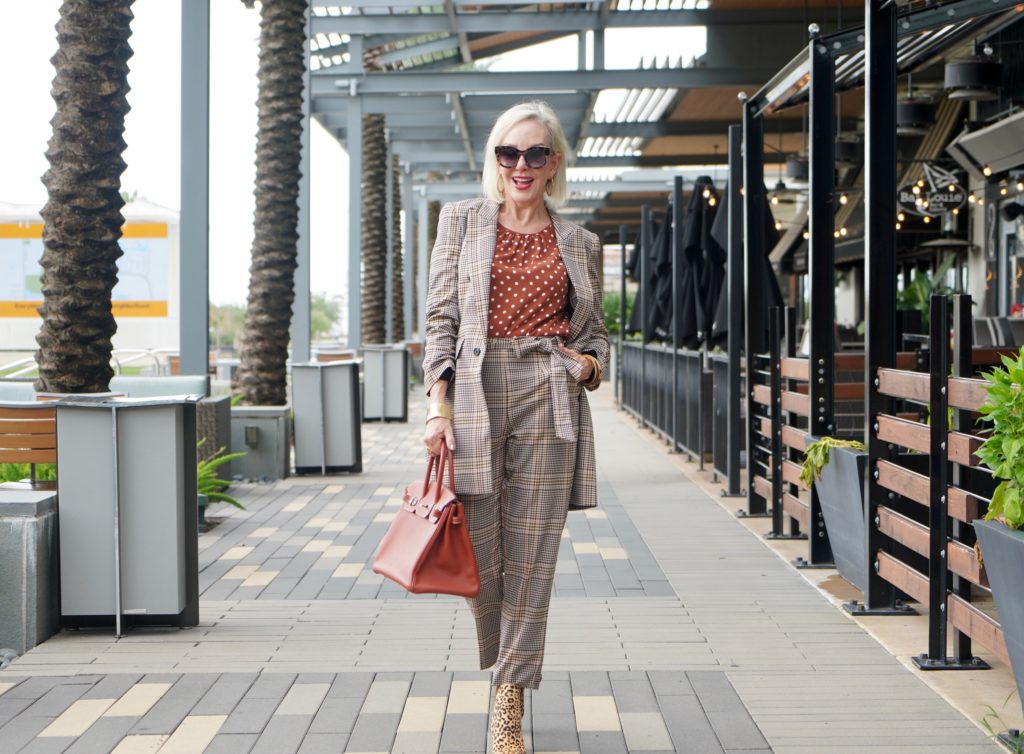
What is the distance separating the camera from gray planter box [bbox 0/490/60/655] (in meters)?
4.49

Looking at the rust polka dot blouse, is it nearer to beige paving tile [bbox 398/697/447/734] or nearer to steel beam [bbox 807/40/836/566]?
beige paving tile [bbox 398/697/447/734]

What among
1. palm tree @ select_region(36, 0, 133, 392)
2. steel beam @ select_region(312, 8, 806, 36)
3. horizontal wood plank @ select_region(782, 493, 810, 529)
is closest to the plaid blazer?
horizontal wood plank @ select_region(782, 493, 810, 529)

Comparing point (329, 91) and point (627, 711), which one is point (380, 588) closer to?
point (627, 711)

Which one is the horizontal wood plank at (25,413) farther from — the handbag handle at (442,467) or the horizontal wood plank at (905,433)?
the horizontal wood plank at (905,433)

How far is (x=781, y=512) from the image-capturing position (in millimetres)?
6824

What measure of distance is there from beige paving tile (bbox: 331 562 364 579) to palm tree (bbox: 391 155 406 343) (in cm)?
1824

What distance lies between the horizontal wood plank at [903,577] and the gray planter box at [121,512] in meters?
2.66

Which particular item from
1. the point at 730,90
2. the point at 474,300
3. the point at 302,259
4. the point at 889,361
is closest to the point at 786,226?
the point at 730,90

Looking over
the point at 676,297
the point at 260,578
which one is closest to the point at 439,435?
the point at 260,578

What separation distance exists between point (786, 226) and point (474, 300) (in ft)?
83.0

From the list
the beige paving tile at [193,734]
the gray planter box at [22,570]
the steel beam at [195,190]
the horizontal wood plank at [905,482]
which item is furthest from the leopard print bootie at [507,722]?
the steel beam at [195,190]

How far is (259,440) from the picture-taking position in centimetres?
954

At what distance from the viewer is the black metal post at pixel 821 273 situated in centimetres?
592

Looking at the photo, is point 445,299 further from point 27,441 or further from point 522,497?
point 27,441
